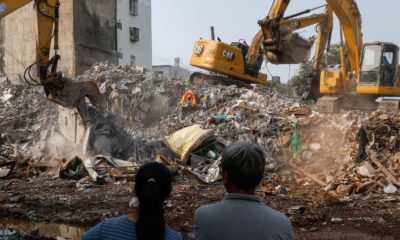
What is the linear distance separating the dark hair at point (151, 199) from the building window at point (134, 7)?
34.6 metres

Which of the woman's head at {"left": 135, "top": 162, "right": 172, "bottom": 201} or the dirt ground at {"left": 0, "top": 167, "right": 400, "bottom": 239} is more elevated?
the woman's head at {"left": 135, "top": 162, "right": 172, "bottom": 201}

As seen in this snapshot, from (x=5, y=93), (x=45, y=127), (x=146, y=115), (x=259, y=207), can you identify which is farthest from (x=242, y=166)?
(x=5, y=93)

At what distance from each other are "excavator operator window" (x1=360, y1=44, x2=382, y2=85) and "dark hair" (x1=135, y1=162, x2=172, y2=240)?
1223 cm

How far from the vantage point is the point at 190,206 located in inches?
270

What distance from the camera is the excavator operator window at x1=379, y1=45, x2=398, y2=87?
13102 millimetres

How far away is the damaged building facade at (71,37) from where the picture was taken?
23.1 m

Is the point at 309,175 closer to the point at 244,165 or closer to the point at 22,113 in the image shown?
the point at 244,165

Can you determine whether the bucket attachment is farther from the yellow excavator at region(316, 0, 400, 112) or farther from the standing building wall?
the standing building wall

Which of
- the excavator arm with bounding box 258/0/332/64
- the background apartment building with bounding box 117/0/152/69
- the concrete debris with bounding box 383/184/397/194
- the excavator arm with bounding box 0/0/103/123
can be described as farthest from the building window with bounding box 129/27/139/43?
the concrete debris with bounding box 383/184/397/194

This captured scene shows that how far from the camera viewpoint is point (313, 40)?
13914 millimetres

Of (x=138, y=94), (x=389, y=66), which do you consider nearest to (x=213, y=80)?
(x=138, y=94)

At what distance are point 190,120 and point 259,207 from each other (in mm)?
11667

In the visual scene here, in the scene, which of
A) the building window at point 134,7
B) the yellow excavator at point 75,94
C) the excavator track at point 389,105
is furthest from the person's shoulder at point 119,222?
the building window at point 134,7

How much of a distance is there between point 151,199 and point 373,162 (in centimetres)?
795
